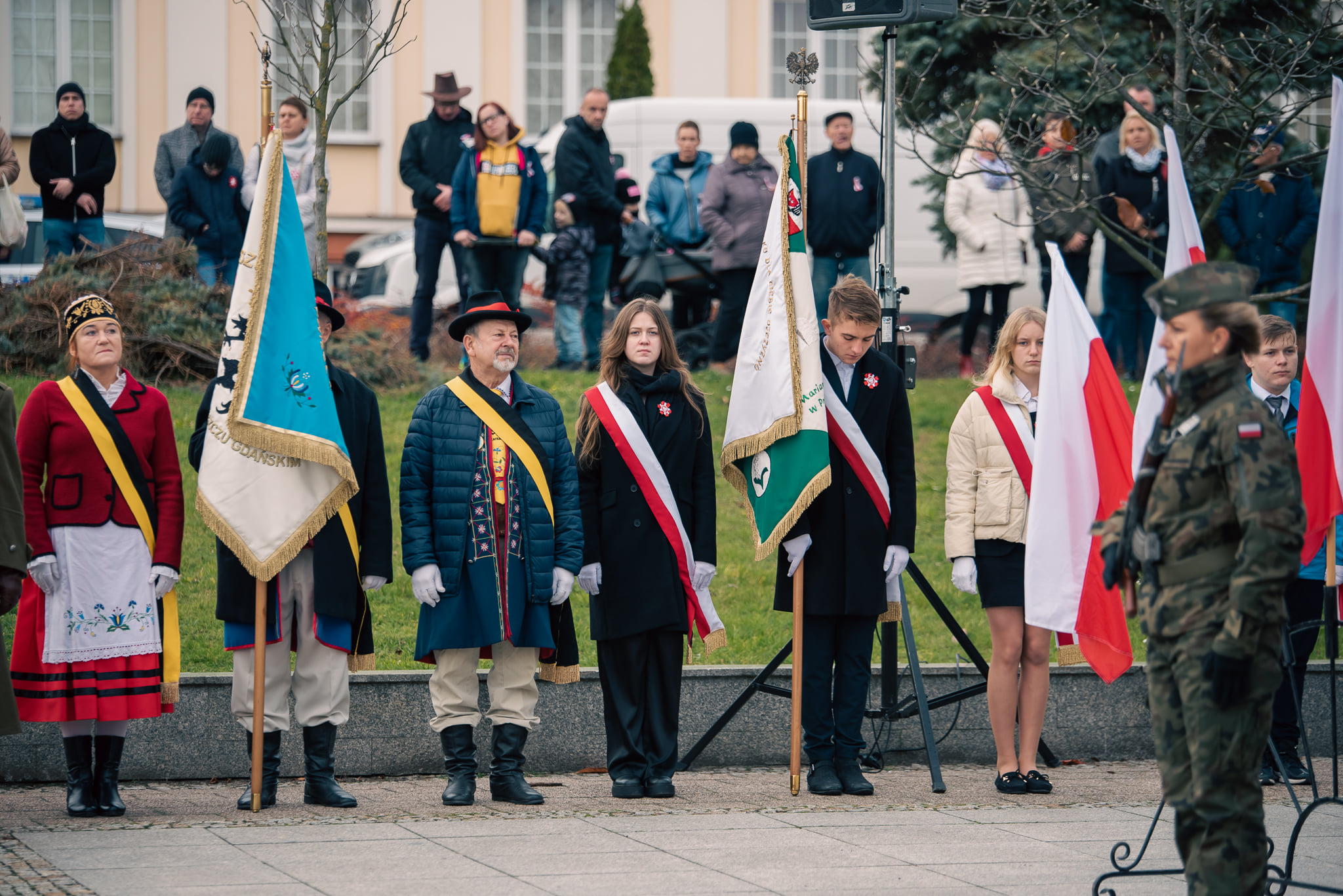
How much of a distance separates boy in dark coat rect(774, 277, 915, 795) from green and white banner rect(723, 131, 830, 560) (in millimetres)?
134

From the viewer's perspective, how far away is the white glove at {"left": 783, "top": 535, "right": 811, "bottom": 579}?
750 centimetres

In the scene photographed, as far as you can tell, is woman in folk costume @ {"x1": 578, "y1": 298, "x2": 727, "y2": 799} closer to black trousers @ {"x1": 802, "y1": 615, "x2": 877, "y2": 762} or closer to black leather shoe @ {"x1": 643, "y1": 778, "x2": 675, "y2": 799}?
black leather shoe @ {"x1": 643, "y1": 778, "x2": 675, "y2": 799}

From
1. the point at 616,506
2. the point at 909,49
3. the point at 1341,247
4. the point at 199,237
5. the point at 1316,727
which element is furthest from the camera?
the point at 909,49

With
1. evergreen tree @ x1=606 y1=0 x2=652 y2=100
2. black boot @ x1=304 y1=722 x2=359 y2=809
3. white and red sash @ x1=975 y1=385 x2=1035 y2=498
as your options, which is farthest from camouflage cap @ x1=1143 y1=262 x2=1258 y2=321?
evergreen tree @ x1=606 y1=0 x2=652 y2=100

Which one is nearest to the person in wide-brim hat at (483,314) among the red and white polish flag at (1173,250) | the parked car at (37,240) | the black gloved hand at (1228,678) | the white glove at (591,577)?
the white glove at (591,577)

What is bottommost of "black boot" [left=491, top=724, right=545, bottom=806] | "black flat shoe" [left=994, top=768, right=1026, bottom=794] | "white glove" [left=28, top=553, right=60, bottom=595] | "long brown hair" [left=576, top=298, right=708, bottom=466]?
"black flat shoe" [left=994, top=768, right=1026, bottom=794]

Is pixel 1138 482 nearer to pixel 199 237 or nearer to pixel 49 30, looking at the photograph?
pixel 199 237

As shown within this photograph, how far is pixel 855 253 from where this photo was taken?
→ 45.8ft

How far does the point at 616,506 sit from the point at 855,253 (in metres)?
7.04

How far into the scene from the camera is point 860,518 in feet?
24.8

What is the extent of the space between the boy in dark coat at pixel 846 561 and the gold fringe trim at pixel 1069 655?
85 cm

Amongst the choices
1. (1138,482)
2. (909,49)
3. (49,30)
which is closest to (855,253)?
(909,49)

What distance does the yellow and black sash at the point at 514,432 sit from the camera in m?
7.14

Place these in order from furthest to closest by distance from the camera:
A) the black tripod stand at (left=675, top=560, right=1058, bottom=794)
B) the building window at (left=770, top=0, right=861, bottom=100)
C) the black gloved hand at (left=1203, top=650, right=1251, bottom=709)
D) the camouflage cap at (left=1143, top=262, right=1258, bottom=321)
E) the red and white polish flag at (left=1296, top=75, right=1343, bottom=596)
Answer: the building window at (left=770, top=0, right=861, bottom=100), the black tripod stand at (left=675, top=560, right=1058, bottom=794), the red and white polish flag at (left=1296, top=75, right=1343, bottom=596), the camouflage cap at (left=1143, top=262, right=1258, bottom=321), the black gloved hand at (left=1203, top=650, right=1251, bottom=709)
